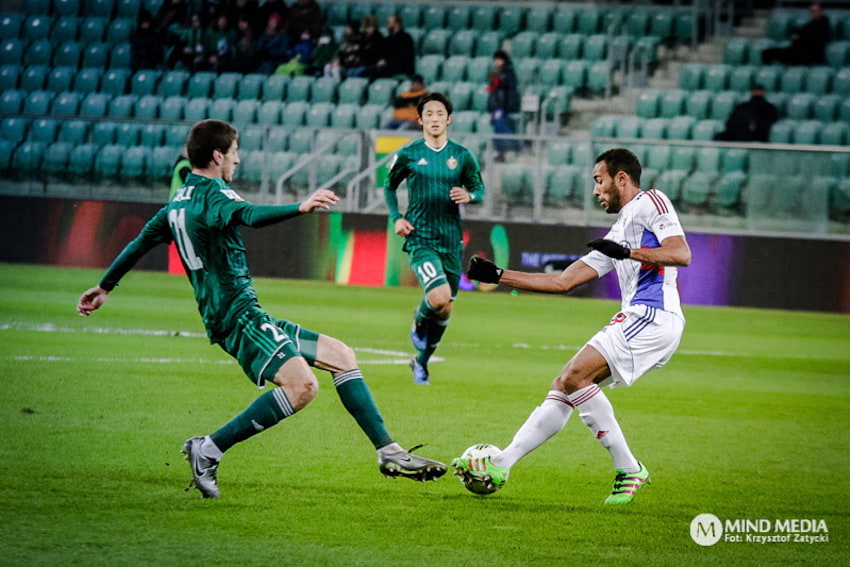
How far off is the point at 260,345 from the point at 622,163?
2.03m

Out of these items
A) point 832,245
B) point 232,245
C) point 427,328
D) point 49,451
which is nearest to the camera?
point 232,245

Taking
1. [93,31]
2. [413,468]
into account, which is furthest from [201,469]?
[93,31]

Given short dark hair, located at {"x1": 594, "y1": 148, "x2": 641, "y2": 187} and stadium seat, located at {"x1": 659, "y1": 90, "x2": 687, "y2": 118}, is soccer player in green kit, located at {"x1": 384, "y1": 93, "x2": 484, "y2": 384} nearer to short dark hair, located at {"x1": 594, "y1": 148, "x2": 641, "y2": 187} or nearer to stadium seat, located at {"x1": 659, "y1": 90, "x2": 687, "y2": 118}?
short dark hair, located at {"x1": 594, "y1": 148, "x2": 641, "y2": 187}

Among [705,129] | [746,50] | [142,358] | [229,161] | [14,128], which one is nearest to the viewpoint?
[229,161]

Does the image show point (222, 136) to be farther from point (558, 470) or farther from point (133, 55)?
point (133, 55)

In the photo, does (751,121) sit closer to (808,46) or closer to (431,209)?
(808,46)

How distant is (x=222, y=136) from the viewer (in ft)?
19.2

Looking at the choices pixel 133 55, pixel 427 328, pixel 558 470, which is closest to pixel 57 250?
pixel 133 55

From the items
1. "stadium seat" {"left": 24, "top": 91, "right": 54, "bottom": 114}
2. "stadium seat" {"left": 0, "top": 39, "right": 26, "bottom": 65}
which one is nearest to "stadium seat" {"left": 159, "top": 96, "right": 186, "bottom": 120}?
"stadium seat" {"left": 24, "top": 91, "right": 54, "bottom": 114}

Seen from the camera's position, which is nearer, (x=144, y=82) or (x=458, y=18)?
(x=144, y=82)

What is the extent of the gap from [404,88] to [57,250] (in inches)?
262

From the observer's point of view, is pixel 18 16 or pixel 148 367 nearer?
pixel 148 367

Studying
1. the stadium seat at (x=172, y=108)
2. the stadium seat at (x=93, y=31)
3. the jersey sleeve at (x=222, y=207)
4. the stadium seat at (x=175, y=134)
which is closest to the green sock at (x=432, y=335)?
the jersey sleeve at (x=222, y=207)

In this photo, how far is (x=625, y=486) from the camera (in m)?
6.08
